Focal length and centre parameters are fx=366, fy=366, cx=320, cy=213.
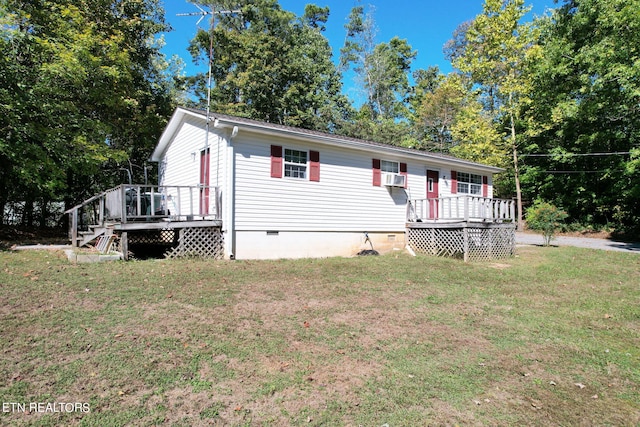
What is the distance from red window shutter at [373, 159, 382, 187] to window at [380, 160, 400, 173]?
8.6 inches

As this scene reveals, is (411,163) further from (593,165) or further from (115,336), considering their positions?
(593,165)

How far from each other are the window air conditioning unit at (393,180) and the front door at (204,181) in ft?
19.1

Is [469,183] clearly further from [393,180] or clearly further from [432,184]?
[393,180]

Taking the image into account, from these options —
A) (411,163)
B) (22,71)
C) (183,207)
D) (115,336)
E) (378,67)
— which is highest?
(378,67)

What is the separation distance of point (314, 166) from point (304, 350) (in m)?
7.33

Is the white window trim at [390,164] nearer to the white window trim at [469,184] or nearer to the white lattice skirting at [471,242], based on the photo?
the white lattice skirting at [471,242]

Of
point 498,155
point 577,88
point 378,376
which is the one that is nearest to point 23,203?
point 378,376

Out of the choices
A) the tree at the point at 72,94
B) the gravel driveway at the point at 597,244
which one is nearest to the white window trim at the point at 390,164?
the gravel driveway at the point at 597,244

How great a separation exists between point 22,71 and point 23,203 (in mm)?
8941

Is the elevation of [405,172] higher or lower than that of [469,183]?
higher

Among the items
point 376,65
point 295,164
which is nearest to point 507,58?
point 376,65

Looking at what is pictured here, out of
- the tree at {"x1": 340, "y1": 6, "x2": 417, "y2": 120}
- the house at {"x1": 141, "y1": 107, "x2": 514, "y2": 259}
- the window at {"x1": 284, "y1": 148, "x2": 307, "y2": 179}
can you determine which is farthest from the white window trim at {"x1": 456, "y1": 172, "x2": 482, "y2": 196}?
the tree at {"x1": 340, "y1": 6, "x2": 417, "y2": 120}

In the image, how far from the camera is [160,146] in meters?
14.7

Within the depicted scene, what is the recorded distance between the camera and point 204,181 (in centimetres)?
1080
